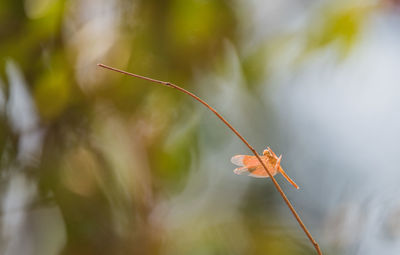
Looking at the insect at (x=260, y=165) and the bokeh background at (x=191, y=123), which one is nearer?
the insect at (x=260, y=165)

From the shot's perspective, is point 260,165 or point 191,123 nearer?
point 260,165

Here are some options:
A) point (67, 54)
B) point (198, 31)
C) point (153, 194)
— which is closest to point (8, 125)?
point (67, 54)

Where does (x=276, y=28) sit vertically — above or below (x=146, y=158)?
above

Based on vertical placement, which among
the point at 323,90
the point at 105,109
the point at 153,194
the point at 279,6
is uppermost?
the point at 279,6

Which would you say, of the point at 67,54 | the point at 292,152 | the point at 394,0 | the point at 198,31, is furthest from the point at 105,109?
the point at 394,0

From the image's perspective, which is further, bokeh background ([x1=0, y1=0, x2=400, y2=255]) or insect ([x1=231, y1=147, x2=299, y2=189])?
bokeh background ([x1=0, y1=0, x2=400, y2=255])

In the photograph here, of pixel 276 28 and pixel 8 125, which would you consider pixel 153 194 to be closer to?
pixel 8 125

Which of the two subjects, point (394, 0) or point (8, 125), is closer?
point (8, 125)
